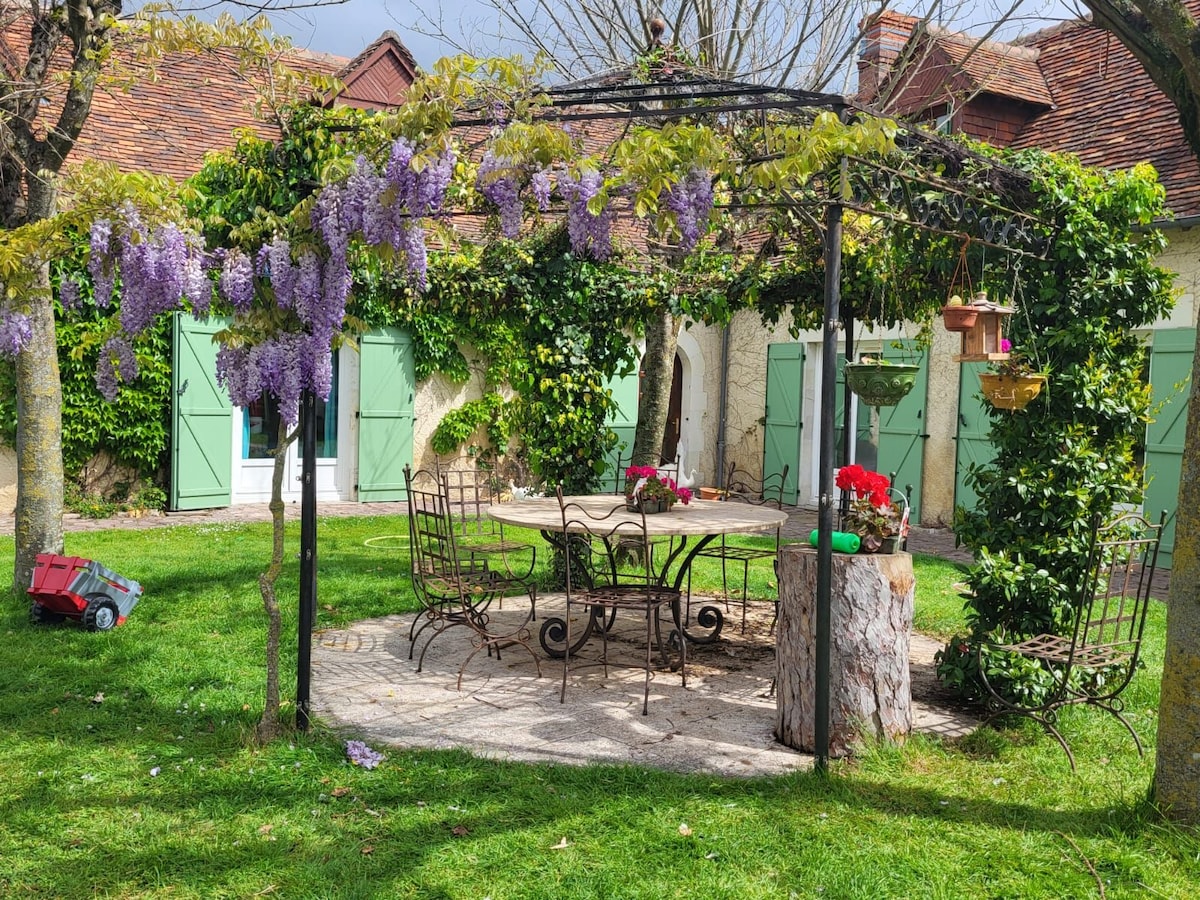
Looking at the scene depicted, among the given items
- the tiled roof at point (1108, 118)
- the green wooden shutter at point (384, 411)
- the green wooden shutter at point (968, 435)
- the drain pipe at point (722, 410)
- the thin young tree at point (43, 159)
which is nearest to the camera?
the thin young tree at point (43, 159)

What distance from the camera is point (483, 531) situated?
8781 millimetres

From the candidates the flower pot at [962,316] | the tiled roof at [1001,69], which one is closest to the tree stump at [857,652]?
the flower pot at [962,316]

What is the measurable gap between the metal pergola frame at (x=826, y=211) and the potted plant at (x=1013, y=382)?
47 centimetres

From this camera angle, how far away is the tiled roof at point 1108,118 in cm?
862

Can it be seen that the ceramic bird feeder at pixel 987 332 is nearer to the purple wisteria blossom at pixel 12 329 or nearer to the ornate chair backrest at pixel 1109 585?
the ornate chair backrest at pixel 1109 585

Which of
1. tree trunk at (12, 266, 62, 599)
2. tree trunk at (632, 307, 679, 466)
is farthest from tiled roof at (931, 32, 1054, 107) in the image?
tree trunk at (12, 266, 62, 599)

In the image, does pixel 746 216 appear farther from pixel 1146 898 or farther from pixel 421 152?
pixel 1146 898

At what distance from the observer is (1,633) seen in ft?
17.8

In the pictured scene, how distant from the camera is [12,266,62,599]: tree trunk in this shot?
585 cm

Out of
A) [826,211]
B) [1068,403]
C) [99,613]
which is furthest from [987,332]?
[99,613]

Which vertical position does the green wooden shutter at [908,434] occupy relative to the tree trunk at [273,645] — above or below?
above

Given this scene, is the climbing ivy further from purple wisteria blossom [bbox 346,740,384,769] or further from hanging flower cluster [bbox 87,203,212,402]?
hanging flower cluster [bbox 87,203,212,402]

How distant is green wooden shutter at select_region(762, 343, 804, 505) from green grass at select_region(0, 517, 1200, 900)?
7.66 m

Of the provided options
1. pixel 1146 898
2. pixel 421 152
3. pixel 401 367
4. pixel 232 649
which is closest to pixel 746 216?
pixel 421 152
